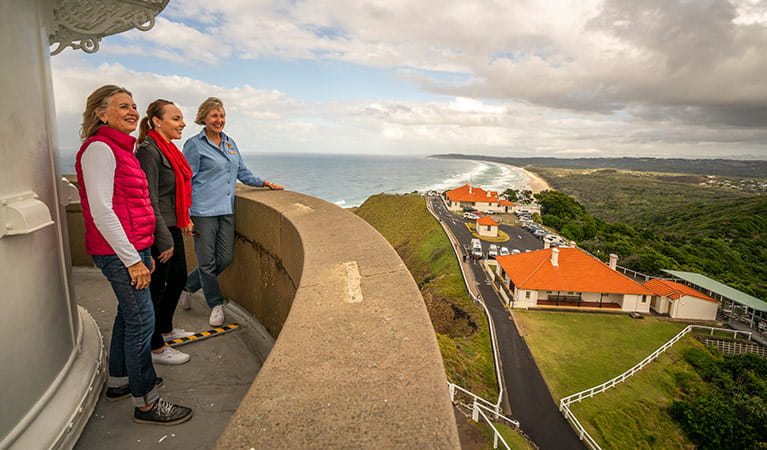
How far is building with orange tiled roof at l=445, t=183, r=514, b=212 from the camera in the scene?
5694 cm

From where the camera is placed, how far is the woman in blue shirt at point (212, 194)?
340 cm

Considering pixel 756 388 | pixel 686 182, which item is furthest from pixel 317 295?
pixel 686 182

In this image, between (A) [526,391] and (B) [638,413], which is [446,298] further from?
(B) [638,413]

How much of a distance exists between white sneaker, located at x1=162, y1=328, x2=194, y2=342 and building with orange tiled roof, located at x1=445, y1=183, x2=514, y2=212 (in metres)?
55.8

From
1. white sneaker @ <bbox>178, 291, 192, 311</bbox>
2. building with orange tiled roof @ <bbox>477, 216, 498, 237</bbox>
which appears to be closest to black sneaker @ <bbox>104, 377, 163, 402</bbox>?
white sneaker @ <bbox>178, 291, 192, 311</bbox>

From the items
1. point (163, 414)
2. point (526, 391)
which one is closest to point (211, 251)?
point (163, 414)

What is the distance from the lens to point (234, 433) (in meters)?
1.15

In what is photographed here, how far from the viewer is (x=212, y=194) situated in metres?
3.46

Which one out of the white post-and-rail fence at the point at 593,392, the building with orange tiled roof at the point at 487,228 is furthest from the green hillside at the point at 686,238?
the white post-and-rail fence at the point at 593,392

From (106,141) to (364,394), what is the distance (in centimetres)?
188

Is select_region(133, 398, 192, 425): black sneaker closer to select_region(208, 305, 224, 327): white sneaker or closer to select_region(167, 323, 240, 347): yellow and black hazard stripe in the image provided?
Answer: select_region(167, 323, 240, 347): yellow and black hazard stripe

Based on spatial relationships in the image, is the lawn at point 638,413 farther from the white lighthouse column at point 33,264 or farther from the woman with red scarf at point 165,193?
the white lighthouse column at point 33,264

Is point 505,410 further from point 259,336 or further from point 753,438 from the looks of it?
point 259,336

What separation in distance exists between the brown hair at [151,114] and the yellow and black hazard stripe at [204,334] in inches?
66.4
